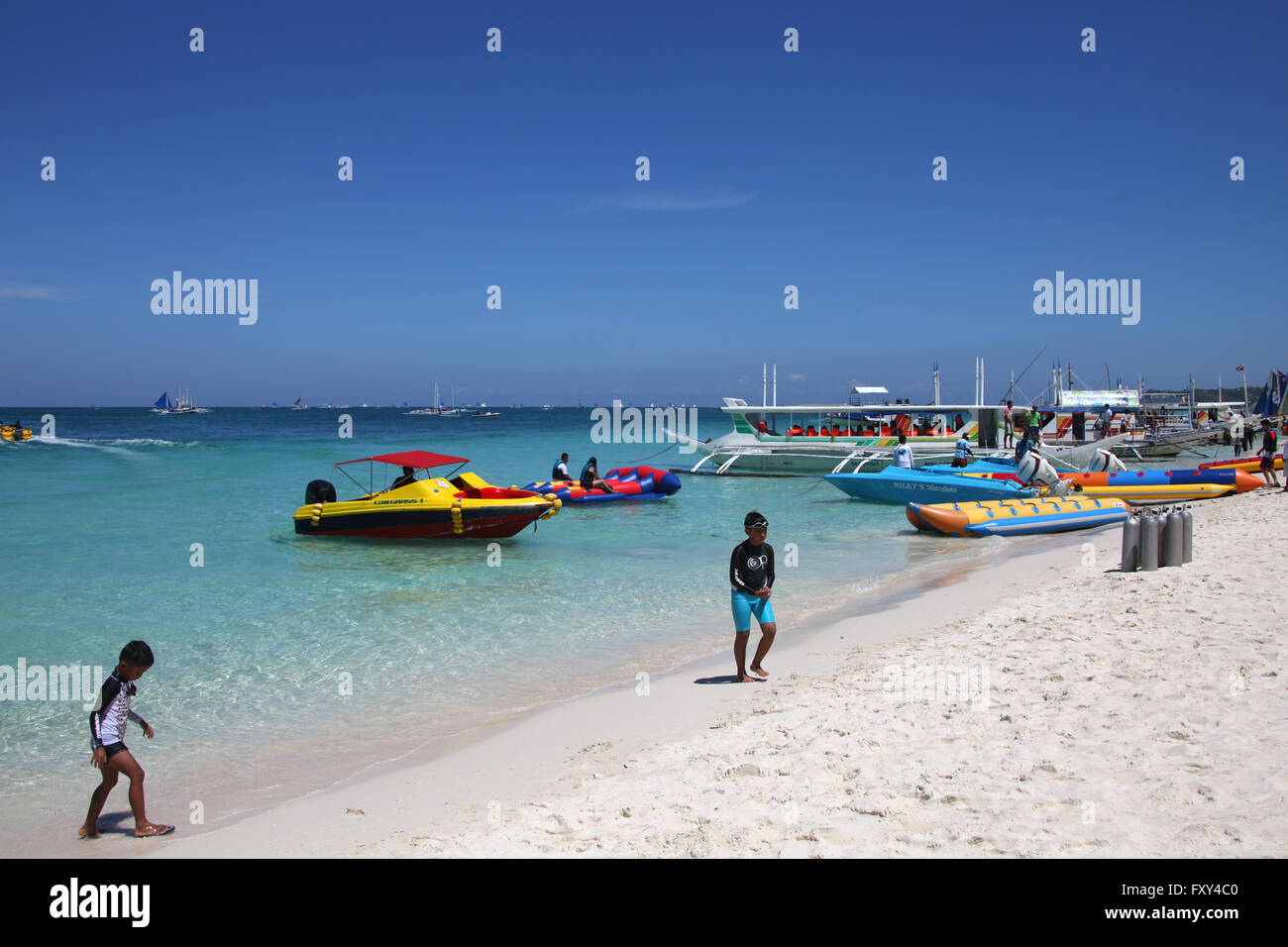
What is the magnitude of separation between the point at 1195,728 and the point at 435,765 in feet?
15.5

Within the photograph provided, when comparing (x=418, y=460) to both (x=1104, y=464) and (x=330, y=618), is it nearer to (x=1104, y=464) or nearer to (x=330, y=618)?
(x=330, y=618)

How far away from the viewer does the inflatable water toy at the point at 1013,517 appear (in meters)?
16.7

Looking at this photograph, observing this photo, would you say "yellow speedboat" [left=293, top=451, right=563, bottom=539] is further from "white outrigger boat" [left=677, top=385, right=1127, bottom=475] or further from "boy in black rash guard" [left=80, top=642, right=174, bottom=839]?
"white outrigger boat" [left=677, top=385, right=1127, bottom=475]

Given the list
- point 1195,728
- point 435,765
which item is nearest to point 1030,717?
point 1195,728

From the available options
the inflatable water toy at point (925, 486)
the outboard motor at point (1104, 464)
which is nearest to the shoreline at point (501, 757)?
the inflatable water toy at point (925, 486)

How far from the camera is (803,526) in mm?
19719

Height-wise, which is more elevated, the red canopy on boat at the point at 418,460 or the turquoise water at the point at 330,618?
the red canopy on boat at the point at 418,460

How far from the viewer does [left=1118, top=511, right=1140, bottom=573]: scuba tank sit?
10211mm

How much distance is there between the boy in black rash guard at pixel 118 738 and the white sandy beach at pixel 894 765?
0.19 m

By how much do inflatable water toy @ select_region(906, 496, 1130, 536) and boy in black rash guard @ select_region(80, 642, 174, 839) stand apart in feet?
49.7

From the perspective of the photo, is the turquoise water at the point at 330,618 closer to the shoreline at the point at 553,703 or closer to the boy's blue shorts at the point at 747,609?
the shoreline at the point at 553,703

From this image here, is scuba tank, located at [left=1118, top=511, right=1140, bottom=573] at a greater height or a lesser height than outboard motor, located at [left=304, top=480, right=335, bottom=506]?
lesser

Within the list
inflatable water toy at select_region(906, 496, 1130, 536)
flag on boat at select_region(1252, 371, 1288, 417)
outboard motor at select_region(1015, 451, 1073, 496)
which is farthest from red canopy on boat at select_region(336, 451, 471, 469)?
flag on boat at select_region(1252, 371, 1288, 417)
